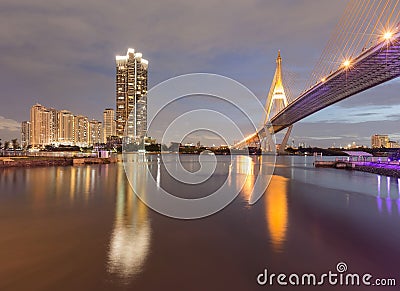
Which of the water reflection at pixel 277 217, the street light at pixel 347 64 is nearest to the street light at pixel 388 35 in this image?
the street light at pixel 347 64

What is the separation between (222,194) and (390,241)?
10.4m

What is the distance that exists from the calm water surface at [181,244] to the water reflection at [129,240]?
24 mm

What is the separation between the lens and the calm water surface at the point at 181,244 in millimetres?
6141

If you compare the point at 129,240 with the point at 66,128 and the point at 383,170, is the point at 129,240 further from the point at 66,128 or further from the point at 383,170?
the point at 66,128

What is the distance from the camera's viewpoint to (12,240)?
8438 mm

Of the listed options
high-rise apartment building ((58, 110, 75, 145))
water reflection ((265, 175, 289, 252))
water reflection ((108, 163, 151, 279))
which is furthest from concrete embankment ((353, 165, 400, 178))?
high-rise apartment building ((58, 110, 75, 145))

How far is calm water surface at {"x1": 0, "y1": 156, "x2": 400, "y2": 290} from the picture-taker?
20.1 feet

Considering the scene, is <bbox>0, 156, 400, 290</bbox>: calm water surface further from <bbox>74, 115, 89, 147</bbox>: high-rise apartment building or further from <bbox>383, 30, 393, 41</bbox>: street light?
<bbox>74, 115, 89, 147</bbox>: high-rise apartment building

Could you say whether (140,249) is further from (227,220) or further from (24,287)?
(227,220)

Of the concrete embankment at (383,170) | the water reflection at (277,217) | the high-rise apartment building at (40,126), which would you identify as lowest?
the water reflection at (277,217)

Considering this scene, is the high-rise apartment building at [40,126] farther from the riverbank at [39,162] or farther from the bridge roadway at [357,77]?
the bridge roadway at [357,77]

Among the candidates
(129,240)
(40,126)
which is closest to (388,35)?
(129,240)

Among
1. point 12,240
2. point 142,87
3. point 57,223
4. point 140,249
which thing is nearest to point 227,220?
point 140,249

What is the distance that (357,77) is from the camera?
92.4 feet
